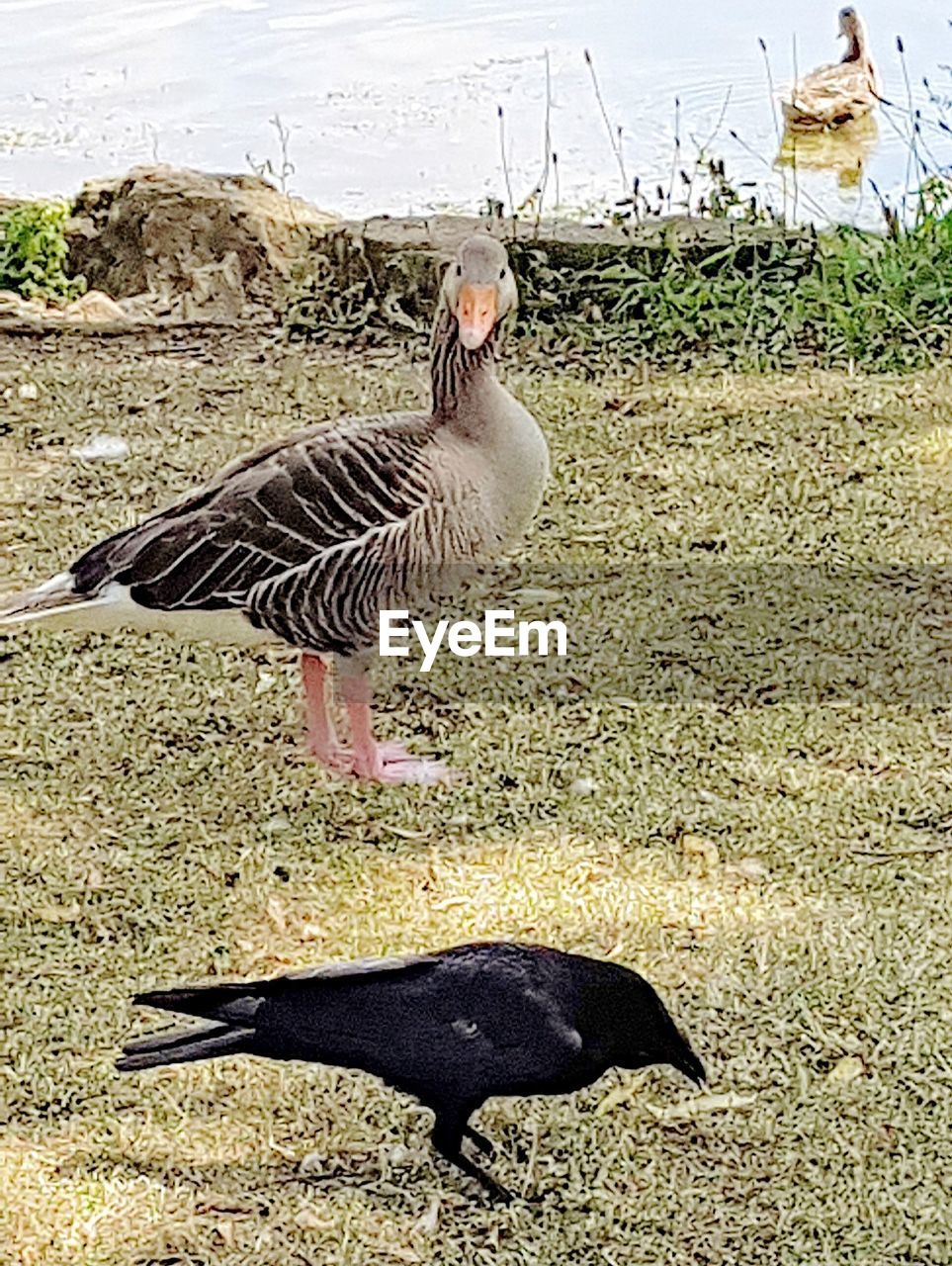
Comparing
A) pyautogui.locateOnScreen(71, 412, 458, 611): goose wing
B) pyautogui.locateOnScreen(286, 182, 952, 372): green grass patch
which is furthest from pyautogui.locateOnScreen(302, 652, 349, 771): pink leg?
pyautogui.locateOnScreen(286, 182, 952, 372): green grass patch

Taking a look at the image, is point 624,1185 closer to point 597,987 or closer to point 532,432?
point 597,987

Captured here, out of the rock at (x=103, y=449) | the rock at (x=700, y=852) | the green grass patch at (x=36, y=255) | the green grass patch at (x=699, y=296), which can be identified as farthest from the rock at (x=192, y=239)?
the rock at (x=700, y=852)

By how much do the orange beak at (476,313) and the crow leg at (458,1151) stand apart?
1.17 metres

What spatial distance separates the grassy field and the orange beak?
79 cm

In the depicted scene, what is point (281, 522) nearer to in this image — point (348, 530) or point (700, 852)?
point (348, 530)

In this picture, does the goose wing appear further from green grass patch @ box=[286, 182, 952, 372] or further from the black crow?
green grass patch @ box=[286, 182, 952, 372]

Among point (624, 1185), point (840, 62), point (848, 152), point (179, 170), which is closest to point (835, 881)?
point (624, 1185)

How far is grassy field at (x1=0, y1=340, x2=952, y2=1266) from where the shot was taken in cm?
228

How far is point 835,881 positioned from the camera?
290 cm

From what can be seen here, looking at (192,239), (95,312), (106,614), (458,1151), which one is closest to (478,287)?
(106,614)

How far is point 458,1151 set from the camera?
2.29 meters

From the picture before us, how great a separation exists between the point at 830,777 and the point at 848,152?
5550mm

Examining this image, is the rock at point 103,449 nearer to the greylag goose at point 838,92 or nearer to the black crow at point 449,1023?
the black crow at point 449,1023

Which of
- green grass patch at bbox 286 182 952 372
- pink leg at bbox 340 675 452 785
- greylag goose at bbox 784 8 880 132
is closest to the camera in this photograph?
pink leg at bbox 340 675 452 785
